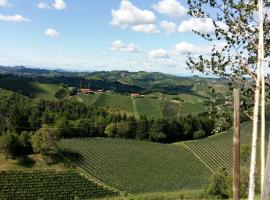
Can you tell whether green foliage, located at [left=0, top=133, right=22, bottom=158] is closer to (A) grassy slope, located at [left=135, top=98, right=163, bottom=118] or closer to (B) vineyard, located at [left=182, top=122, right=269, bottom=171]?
(B) vineyard, located at [left=182, top=122, right=269, bottom=171]

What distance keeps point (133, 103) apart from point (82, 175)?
3868 inches

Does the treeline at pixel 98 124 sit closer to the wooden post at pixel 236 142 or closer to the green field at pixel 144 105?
the green field at pixel 144 105

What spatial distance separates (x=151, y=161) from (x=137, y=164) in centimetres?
477

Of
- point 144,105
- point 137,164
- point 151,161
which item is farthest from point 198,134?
point 144,105

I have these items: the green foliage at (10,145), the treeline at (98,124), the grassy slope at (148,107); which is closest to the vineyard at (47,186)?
the green foliage at (10,145)

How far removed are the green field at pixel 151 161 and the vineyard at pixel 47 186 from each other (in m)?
4.21

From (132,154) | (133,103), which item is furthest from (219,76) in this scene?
(133,103)

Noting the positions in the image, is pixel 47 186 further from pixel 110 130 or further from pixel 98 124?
pixel 98 124

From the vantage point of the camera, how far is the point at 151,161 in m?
92.8

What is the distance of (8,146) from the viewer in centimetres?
8306

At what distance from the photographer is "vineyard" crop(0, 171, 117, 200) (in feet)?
218

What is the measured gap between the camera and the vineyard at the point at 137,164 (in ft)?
256

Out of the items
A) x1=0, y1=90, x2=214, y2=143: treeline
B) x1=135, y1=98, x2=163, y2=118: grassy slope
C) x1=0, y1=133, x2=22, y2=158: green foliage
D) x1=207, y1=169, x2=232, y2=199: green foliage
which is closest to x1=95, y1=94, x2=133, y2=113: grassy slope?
x1=135, y1=98, x2=163, y2=118: grassy slope

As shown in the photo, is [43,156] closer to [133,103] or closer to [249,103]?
[249,103]
